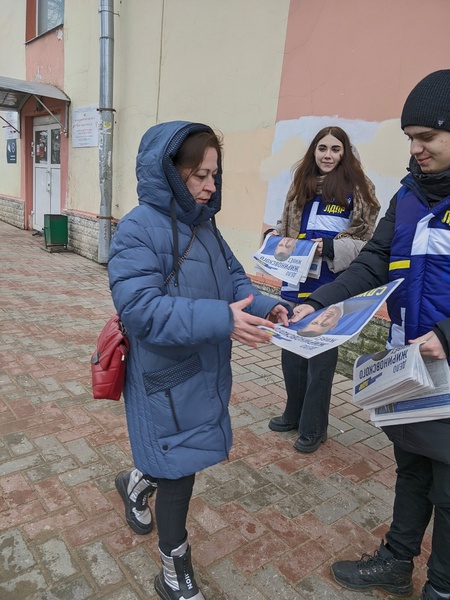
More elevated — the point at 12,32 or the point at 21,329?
the point at 12,32

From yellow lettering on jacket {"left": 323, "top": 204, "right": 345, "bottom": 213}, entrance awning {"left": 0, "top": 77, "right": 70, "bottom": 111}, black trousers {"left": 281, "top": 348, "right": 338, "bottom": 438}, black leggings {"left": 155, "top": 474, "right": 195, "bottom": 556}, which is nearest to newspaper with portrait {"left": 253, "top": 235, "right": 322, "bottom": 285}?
yellow lettering on jacket {"left": 323, "top": 204, "right": 345, "bottom": 213}

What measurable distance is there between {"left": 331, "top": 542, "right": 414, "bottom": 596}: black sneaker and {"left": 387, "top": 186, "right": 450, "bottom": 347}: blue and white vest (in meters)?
1.00

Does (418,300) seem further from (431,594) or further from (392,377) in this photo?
(431,594)

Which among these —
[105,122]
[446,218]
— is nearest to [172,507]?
[446,218]

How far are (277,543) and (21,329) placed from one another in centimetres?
378

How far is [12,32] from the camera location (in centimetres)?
1173

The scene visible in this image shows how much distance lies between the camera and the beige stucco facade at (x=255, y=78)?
395 centimetres

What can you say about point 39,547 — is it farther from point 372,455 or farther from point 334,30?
point 334,30

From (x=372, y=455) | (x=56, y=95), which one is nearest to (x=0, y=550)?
(x=372, y=455)

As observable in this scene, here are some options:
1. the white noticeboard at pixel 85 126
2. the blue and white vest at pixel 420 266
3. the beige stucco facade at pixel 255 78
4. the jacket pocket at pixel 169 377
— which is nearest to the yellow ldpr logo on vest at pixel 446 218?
the blue and white vest at pixel 420 266

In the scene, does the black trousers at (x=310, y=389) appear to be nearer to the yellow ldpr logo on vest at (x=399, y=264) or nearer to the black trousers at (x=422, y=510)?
the black trousers at (x=422, y=510)

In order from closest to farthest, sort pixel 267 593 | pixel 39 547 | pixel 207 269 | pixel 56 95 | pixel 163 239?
pixel 163 239 → pixel 207 269 → pixel 267 593 → pixel 39 547 → pixel 56 95

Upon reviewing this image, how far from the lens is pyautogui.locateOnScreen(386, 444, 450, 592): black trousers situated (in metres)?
1.69

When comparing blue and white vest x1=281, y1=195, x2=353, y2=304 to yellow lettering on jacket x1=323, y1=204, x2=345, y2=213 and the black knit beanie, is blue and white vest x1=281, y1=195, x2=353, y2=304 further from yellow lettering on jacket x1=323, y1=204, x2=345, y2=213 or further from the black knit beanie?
the black knit beanie
